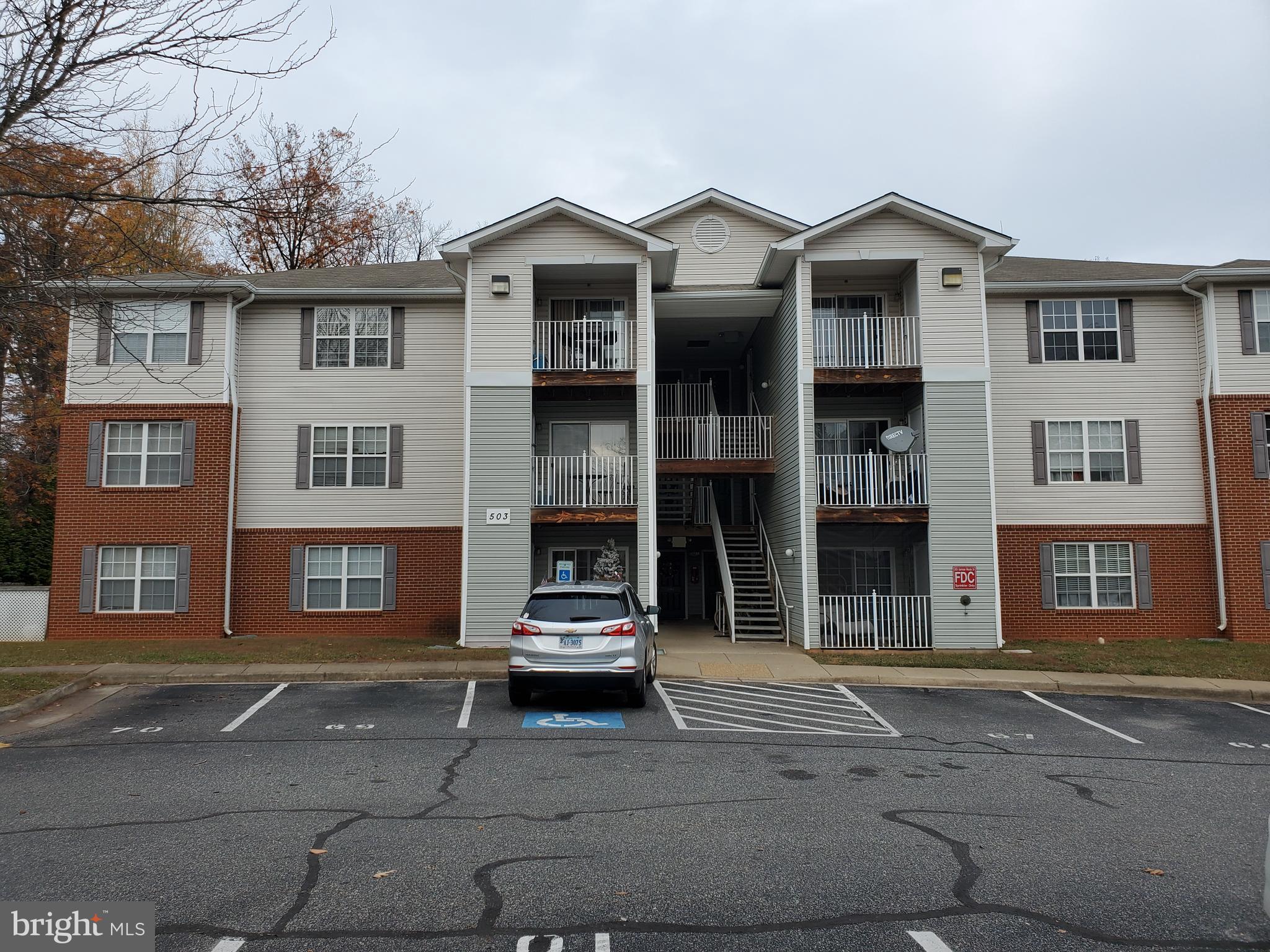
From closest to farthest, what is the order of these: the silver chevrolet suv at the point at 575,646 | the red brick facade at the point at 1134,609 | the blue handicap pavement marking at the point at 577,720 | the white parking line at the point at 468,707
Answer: the blue handicap pavement marking at the point at 577,720 → the white parking line at the point at 468,707 → the silver chevrolet suv at the point at 575,646 → the red brick facade at the point at 1134,609

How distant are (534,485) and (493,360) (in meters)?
2.74

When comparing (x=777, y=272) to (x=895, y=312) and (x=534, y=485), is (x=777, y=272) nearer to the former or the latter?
(x=895, y=312)

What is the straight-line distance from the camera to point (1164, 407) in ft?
65.3

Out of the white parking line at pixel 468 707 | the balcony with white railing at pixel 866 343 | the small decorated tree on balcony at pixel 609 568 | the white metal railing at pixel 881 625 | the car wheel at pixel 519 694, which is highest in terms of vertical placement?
the balcony with white railing at pixel 866 343

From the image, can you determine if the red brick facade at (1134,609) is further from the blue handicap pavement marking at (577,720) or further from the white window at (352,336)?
the white window at (352,336)

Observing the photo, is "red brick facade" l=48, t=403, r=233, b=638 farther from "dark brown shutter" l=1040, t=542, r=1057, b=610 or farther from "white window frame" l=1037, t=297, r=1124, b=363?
"white window frame" l=1037, t=297, r=1124, b=363

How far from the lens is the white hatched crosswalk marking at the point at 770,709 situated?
35.9 feet

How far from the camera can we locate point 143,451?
63.7ft

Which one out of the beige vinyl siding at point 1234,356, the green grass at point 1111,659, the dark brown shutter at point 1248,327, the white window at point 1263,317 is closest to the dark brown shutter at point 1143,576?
the green grass at point 1111,659

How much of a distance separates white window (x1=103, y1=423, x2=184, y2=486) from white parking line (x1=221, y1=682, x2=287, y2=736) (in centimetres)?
818

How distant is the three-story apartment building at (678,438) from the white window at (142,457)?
0.16 feet

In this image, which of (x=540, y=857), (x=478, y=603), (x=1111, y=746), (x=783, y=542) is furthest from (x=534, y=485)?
(x=540, y=857)

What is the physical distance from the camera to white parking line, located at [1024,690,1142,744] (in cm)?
1076

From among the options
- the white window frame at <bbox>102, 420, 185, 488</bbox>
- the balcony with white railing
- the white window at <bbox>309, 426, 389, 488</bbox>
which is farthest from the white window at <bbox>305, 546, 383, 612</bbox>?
the balcony with white railing
